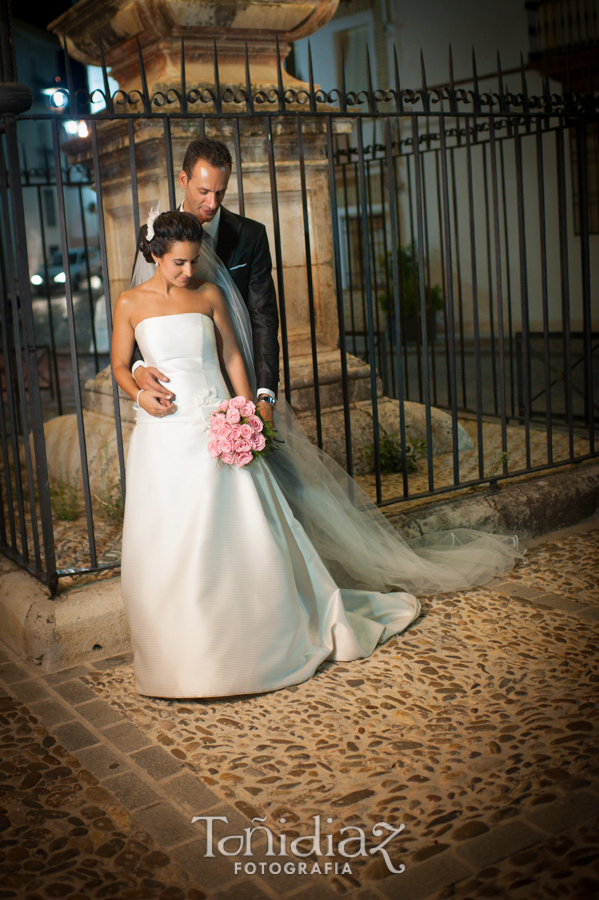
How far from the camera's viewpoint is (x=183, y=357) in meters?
3.57

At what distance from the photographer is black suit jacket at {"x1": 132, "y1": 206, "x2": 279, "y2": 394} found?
3.94 meters

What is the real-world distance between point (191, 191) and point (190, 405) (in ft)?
3.05

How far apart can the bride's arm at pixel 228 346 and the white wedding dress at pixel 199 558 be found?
3.4 inches

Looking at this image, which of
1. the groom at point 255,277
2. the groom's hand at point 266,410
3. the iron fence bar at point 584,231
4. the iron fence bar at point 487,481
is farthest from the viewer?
the iron fence bar at point 584,231

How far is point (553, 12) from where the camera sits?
1903cm

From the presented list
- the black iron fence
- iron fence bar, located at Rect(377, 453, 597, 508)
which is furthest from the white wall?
iron fence bar, located at Rect(377, 453, 597, 508)

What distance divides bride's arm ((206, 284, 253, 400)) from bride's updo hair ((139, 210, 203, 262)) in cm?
30

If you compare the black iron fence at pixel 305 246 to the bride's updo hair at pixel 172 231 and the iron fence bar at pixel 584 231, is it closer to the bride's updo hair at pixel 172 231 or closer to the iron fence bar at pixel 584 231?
the iron fence bar at pixel 584 231

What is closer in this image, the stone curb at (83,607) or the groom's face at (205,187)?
the groom's face at (205,187)

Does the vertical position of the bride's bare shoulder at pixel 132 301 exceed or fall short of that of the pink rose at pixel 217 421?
it exceeds it

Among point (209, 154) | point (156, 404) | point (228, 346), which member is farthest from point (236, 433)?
point (209, 154)

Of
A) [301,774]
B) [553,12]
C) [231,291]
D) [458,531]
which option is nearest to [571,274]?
[553,12]

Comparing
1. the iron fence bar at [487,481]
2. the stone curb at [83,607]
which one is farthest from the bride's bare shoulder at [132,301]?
the iron fence bar at [487,481]

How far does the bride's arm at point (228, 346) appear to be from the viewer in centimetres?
366
